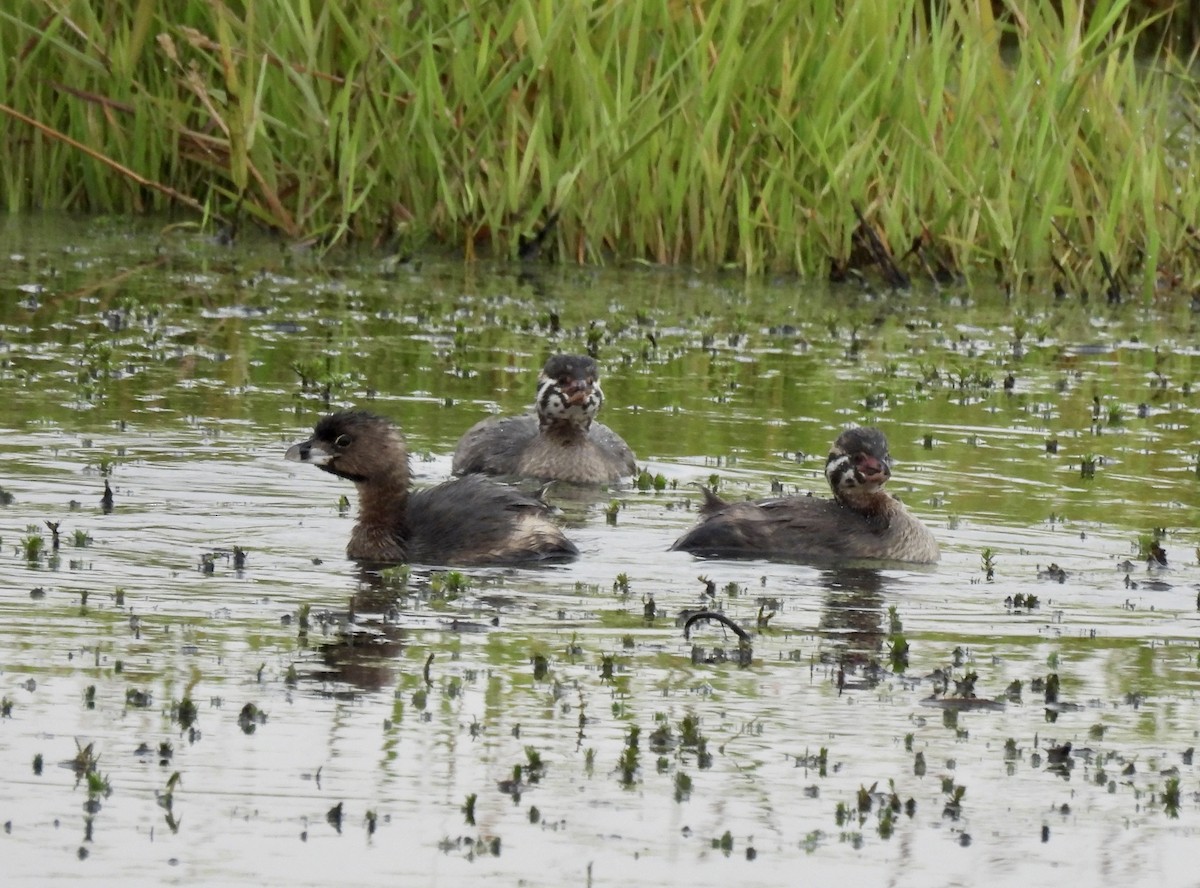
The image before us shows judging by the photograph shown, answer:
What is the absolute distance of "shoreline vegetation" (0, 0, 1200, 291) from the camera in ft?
55.4

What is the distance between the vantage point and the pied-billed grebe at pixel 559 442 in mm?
11680

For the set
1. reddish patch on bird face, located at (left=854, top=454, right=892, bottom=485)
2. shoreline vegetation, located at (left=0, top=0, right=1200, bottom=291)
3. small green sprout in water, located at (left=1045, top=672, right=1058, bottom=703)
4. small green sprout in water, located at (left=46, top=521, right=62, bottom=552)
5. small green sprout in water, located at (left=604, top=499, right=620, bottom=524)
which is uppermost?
shoreline vegetation, located at (left=0, top=0, right=1200, bottom=291)

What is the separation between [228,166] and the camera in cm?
1830

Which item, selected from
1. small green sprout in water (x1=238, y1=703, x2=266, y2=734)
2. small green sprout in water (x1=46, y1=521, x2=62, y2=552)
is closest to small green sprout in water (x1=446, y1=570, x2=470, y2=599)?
small green sprout in water (x1=46, y1=521, x2=62, y2=552)

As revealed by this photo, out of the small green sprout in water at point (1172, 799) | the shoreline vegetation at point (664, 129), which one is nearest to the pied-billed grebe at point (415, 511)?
the small green sprout in water at point (1172, 799)

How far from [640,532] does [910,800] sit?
14.2ft

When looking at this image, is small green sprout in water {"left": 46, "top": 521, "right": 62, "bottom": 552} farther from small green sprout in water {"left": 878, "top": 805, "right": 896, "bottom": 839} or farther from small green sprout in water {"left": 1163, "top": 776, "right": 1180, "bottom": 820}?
small green sprout in water {"left": 1163, "top": 776, "right": 1180, "bottom": 820}

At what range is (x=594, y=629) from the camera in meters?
7.89

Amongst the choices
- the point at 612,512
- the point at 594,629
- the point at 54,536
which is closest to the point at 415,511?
the point at 612,512

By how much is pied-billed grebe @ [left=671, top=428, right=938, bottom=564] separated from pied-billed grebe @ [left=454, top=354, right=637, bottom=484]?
5.28 ft

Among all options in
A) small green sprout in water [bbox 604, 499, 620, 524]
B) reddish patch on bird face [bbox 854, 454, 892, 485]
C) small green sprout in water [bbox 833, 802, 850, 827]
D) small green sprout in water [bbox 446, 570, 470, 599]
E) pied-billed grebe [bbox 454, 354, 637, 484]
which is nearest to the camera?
small green sprout in water [bbox 833, 802, 850, 827]

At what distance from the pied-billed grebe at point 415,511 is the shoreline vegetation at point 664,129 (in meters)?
7.26

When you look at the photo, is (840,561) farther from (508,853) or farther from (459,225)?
(459,225)

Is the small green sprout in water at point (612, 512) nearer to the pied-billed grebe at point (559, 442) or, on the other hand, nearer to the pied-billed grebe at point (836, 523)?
the pied-billed grebe at point (836, 523)
